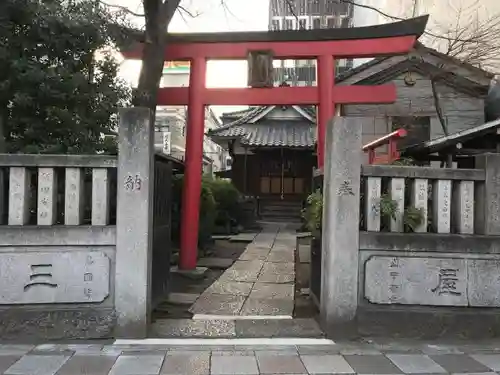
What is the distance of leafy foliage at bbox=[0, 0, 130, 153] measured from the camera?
8164 millimetres

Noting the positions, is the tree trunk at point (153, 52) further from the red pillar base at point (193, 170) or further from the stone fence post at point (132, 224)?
the stone fence post at point (132, 224)

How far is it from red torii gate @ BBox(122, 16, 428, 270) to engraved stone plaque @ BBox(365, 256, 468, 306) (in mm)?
4594

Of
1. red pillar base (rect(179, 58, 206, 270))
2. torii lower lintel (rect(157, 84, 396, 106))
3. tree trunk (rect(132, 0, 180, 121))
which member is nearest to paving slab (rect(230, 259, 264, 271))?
red pillar base (rect(179, 58, 206, 270))

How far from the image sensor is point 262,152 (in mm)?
24203

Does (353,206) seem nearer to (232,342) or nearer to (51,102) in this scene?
(232,342)

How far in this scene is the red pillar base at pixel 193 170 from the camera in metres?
9.63

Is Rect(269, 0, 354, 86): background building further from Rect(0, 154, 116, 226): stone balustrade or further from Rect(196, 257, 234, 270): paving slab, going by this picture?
Rect(0, 154, 116, 226): stone balustrade

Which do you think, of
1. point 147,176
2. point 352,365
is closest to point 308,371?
point 352,365

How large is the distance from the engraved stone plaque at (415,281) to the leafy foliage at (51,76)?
5.74 metres

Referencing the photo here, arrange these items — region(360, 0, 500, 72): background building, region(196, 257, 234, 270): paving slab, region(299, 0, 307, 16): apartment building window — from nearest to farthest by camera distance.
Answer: region(196, 257, 234, 270): paving slab → region(360, 0, 500, 72): background building → region(299, 0, 307, 16): apartment building window

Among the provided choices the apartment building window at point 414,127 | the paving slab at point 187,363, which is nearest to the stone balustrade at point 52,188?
the paving slab at point 187,363

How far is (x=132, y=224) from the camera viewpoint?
577 cm

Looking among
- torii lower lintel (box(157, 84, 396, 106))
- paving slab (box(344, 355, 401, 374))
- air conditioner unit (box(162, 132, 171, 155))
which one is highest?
air conditioner unit (box(162, 132, 171, 155))

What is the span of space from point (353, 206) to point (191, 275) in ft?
14.9
